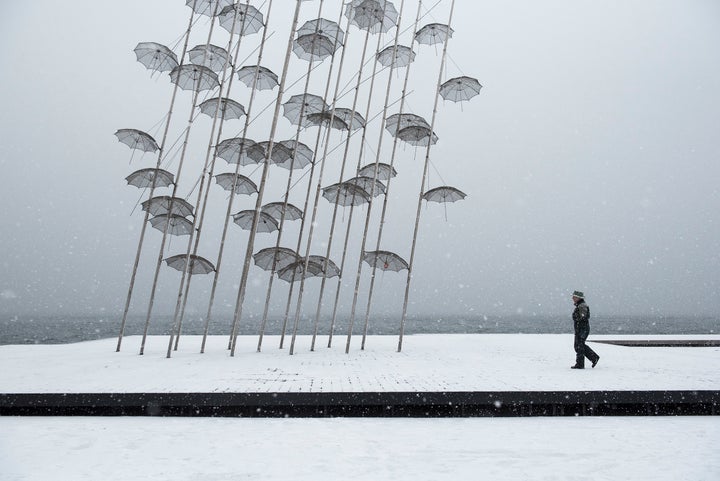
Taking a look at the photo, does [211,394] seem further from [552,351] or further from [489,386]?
[552,351]

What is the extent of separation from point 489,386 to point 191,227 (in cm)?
1066

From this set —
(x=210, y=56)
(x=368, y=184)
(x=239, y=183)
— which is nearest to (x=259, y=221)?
(x=239, y=183)

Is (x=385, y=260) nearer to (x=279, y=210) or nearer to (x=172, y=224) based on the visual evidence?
(x=279, y=210)

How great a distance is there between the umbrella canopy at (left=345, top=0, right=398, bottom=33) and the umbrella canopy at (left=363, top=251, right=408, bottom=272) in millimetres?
7613

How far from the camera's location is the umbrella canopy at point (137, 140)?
15586 millimetres

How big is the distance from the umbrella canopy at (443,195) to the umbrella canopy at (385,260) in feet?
7.54

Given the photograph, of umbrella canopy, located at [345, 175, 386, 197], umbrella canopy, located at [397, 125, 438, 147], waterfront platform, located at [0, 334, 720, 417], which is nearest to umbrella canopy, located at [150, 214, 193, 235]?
waterfront platform, located at [0, 334, 720, 417]

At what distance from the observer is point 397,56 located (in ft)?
55.2

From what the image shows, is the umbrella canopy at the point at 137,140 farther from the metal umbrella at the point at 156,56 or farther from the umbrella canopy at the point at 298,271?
the umbrella canopy at the point at 298,271

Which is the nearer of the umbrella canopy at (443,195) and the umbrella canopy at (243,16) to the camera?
the umbrella canopy at (243,16)

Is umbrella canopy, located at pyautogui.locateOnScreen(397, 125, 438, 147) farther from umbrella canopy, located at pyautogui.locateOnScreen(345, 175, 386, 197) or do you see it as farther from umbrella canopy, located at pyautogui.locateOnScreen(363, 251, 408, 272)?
umbrella canopy, located at pyautogui.locateOnScreen(363, 251, 408, 272)

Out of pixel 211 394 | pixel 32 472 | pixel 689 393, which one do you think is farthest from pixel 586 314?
pixel 32 472

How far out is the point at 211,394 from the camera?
7.92 m

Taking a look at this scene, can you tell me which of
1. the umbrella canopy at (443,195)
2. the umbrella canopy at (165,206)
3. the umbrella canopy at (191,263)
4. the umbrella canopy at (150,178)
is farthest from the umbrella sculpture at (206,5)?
the umbrella canopy at (443,195)
